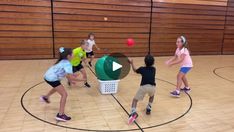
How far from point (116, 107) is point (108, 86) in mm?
621

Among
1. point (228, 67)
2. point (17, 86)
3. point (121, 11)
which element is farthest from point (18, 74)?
point (228, 67)

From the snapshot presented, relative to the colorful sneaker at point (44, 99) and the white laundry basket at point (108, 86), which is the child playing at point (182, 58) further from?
the colorful sneaker at point (44, 99)

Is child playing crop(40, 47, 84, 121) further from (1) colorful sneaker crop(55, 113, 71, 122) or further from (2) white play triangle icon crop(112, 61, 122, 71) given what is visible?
(2) white play triangle icon crop(112, 61, 122, 71)

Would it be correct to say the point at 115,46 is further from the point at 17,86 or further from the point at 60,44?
the point at 17,86

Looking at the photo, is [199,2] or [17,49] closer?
[17,49]

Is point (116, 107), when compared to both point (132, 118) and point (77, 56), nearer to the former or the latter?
point (132, 118)

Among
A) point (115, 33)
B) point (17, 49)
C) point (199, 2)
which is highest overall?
point (199, 2)

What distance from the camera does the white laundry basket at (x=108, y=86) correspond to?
4133mm

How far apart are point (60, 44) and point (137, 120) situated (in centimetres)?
500

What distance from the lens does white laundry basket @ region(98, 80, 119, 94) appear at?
4.13 meters

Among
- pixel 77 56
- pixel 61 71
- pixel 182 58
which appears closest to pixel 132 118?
pixel 61 71

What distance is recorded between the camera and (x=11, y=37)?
704 centimetres

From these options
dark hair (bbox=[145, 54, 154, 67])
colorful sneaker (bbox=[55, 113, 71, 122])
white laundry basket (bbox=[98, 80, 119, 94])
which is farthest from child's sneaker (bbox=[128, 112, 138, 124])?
white laundry basket (bbox=[98, 80, 119, 94])

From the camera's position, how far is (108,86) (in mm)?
4188
